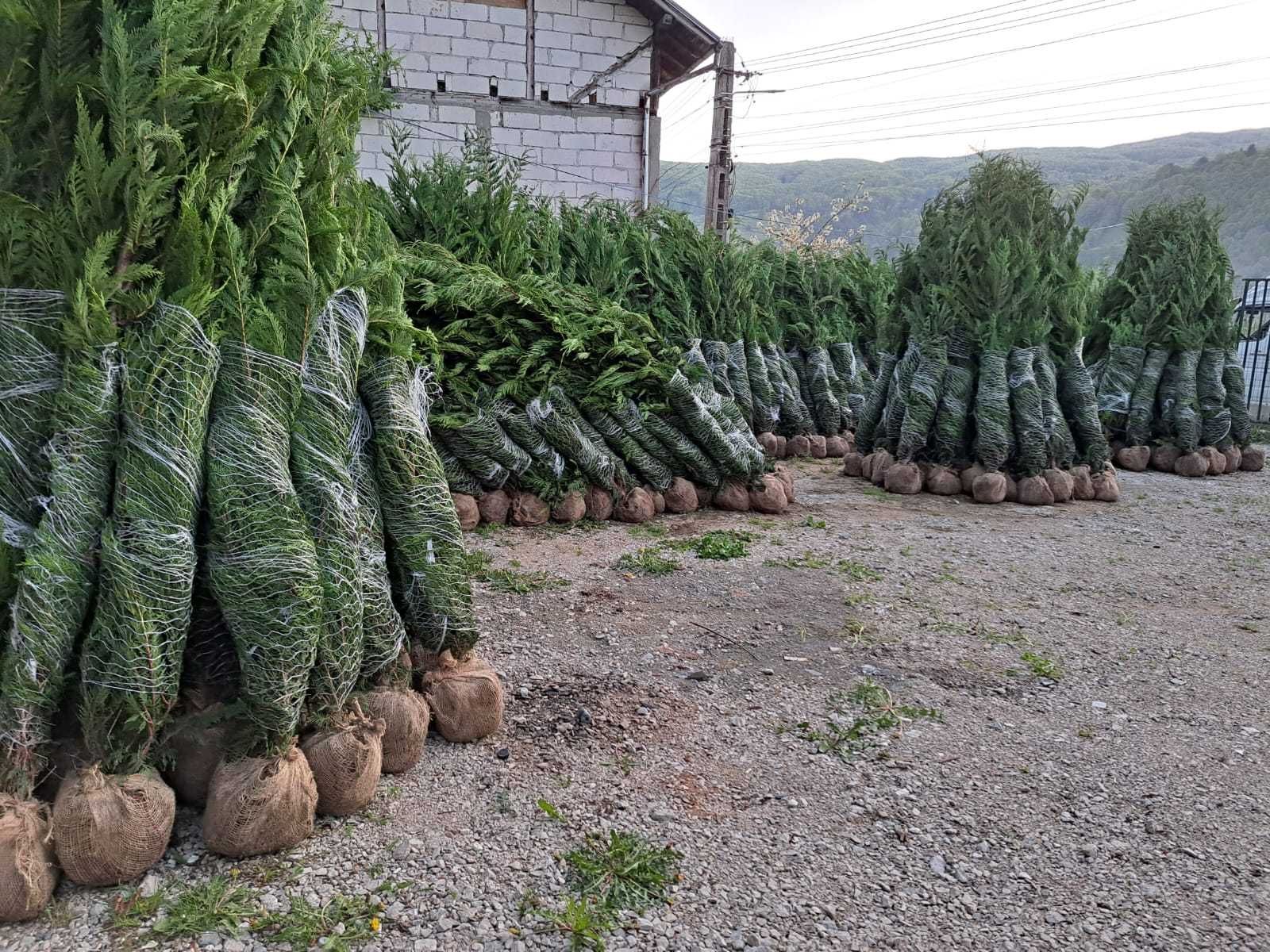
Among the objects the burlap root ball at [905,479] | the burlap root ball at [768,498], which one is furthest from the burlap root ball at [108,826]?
the burlap root ball at [905,479]

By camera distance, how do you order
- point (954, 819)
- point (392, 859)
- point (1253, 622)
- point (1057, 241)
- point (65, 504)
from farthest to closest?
1. point (1057, 241)
2. point (1253, 622)
3. point (954, 819)
4. point (392, 859)
5. point (65, 504)

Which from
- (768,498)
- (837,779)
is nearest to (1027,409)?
(768,498)

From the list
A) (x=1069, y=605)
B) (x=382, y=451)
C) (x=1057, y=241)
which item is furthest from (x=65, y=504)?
(x=1057, y=241)

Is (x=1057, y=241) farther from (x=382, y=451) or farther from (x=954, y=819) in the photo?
(x=382, y=451)

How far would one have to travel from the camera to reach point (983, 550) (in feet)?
19.1

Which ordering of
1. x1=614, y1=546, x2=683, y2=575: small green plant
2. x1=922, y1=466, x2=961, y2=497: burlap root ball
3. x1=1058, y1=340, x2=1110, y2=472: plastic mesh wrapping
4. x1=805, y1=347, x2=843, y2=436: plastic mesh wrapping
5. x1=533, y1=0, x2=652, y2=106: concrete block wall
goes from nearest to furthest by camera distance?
1. x1=614, y1=546, x2=683, y2=575: small green plant
2. x1=922, y1=466, x2=961, y2=497: burlap root ball
3. x1=1058, y1=340, x2=1110, y2=472: plastic mesh wrapping
4. x1=805, y1=347, x2=843, y2=436: plastic mesh wrapping
5. x1=533, y1=0, x2=652, y2=106: concrete block wall

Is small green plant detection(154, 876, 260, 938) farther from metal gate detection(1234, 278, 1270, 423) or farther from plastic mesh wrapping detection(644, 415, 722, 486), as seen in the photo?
metal gate detection(1234, 278, 1270, 423)

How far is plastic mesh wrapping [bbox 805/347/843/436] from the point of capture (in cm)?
1022

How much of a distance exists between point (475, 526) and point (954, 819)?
13.0 feet

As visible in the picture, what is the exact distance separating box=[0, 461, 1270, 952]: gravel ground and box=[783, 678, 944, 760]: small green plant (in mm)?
39

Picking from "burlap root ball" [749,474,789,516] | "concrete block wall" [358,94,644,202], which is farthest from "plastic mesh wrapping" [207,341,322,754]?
"concrete block wall" [358,94,644,202]

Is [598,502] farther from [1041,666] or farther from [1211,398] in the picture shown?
[1211,398]

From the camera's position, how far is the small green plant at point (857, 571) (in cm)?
513

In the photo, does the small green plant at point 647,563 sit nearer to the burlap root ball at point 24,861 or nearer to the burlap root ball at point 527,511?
the burlap root ball at point 527,511
